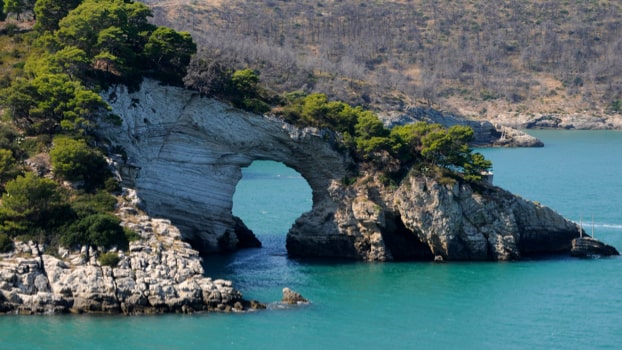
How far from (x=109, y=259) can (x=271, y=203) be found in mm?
40107

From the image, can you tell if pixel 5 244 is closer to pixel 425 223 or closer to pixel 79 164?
pixel 79 164

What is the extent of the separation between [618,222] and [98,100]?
3921 cm

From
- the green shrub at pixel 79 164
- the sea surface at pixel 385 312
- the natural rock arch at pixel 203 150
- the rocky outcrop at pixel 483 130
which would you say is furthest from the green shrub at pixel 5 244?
the rocky outcrop at pixel 483 130

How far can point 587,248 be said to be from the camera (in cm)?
6284

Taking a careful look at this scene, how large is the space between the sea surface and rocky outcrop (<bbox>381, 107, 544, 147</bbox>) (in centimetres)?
7775

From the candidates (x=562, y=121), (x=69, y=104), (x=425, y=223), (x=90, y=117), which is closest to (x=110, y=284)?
(x=90, y=117)

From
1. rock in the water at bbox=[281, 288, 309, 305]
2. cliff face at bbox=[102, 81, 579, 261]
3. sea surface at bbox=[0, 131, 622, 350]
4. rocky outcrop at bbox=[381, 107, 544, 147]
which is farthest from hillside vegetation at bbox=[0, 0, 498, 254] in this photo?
rocky outcrop at bbox=[381, 107, 544, 147]

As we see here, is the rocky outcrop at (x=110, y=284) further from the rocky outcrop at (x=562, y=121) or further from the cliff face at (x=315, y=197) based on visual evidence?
the rocky outcrop at (x=562, y=121)

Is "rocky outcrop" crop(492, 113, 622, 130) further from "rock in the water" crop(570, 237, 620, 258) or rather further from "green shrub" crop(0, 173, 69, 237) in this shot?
"green shrub" crop(0, 173, 69, 237)

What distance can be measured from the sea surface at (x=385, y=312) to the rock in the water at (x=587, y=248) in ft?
3.20

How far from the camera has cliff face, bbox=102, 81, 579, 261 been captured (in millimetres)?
61312

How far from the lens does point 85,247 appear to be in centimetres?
4875

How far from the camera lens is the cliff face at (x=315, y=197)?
61312 mm

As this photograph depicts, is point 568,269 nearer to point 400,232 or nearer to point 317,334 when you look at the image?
point 400,232
